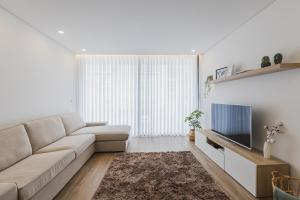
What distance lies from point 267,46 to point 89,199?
127 inches

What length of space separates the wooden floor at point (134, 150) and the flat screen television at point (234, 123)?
61 cm

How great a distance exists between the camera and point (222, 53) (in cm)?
441

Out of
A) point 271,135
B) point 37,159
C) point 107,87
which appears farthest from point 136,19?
point 107,87

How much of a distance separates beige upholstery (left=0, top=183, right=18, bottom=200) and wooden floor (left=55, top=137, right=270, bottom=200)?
0.87 metres

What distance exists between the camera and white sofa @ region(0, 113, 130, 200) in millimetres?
1862

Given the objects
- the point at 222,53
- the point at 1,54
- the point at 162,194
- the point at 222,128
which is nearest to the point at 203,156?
the point at 222,128

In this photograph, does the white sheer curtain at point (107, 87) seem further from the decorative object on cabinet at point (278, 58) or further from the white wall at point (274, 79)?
the decorative object on cabinet at point (278, 58)

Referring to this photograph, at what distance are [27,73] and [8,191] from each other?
96.0 inches

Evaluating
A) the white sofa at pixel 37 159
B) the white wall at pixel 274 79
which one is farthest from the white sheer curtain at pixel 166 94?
the white sofa at pixel 37 159

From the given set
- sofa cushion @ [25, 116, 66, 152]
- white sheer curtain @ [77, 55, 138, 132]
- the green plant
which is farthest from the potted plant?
sofa cushion @ [25, 116, 66, 152]

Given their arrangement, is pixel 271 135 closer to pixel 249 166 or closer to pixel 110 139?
pixel 249 166

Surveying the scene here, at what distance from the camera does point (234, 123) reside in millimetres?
3334

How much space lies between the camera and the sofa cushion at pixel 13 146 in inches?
89.6

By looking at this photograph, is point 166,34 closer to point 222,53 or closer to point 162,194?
point 222,53
